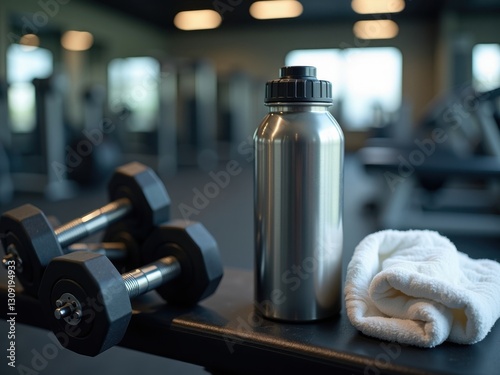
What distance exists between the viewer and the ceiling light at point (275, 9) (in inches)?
267

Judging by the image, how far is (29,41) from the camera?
6074 millimetres

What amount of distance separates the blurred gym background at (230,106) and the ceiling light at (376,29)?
0.08 ft

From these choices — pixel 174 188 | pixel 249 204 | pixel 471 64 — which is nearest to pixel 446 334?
pixel 249 204

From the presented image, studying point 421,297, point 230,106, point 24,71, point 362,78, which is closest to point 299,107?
point 421,297

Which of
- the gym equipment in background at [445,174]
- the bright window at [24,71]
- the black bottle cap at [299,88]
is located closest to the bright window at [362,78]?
the bright window at [24,71]

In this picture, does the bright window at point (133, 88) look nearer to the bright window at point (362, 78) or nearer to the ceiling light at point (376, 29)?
the bright window at point (362, 78)

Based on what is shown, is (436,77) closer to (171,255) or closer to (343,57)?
(343,57)

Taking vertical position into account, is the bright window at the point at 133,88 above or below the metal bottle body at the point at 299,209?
above

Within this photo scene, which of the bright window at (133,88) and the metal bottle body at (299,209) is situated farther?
the bright window at (133,88)

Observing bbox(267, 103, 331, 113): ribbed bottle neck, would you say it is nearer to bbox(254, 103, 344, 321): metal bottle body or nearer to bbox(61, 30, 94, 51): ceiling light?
bbox(254, 103, 344, 321): metal bottle body

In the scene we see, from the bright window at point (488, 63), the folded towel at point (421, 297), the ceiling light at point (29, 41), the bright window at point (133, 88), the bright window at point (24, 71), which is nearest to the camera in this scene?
the folded towel at point (421, 297)

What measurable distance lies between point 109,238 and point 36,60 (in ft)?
20.6

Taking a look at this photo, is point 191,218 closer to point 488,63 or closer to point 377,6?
Answer: point 377,6

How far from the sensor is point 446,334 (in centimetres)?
46
